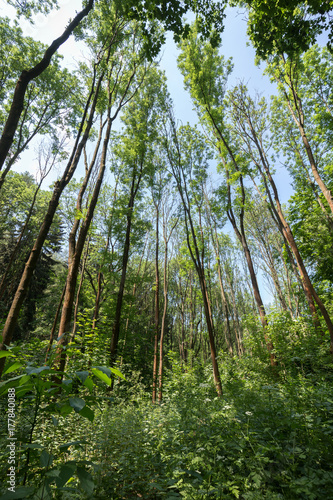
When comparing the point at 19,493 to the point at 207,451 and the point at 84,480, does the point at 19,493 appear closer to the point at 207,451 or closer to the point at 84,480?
the point at 84,480

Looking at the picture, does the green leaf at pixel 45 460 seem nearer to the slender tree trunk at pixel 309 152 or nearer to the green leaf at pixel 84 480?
the green leaf at pixel 84 480

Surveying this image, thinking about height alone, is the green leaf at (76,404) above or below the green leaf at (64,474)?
above

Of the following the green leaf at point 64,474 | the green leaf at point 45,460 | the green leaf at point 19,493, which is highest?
the green leaf at point 45,460

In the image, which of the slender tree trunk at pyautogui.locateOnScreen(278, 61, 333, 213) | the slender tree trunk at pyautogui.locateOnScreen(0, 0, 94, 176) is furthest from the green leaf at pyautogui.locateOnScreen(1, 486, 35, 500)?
the slender tree trunk at pyautogui.locateOnScreen(278, 61, 333, 213)

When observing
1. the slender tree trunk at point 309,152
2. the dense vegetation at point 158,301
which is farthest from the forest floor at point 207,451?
the slender tree trunk at point 309,152

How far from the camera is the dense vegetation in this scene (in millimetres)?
1904

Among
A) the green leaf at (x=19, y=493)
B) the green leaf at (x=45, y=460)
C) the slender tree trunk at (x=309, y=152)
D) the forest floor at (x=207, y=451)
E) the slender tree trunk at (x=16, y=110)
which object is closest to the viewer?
the green leaf at (x=19, y=493)

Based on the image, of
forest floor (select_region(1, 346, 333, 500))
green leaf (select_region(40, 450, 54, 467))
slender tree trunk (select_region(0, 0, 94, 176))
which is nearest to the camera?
green leaf (select_region(40, 450, 54, 467))

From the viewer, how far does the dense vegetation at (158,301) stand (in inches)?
75.0

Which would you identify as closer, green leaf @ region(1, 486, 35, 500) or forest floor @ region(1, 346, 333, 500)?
green leaf @ region(1, 486, 35, 500)

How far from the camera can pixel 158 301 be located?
11492 mm

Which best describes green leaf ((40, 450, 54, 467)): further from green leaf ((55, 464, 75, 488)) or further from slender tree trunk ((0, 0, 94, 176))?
slender tree trunk ((0, 0, 94, 176))

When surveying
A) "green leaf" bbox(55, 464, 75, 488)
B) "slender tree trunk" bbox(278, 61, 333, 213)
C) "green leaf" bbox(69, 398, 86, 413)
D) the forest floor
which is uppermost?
"slender tree trunk" bbox(278, 61, 333, 213)

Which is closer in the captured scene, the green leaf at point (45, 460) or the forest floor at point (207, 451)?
the green leaf at point (45, 460)
